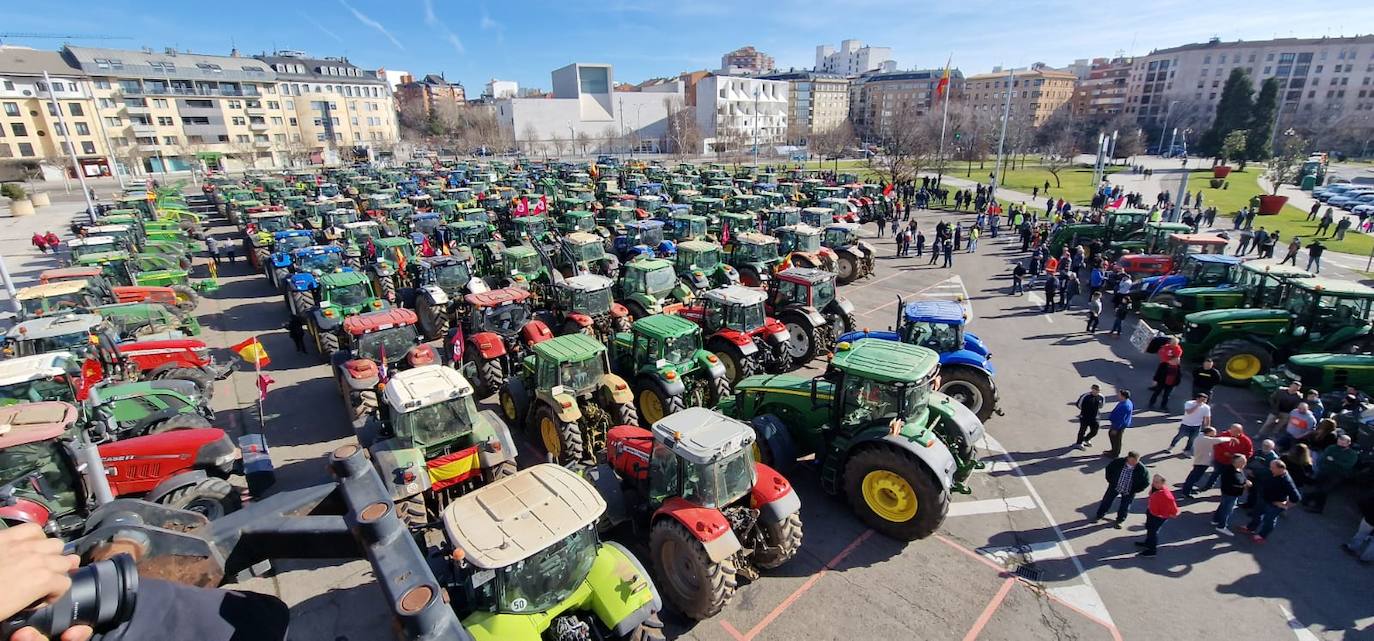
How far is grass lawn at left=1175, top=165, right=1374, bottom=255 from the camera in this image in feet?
77.7

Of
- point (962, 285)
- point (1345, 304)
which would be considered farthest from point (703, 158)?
point (1345, 304)

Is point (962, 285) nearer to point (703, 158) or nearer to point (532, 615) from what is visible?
point (532, 615)

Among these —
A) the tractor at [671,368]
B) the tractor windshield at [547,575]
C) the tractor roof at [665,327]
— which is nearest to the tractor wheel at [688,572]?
the tractor windshield at [547,575]

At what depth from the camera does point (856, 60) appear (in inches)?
6137

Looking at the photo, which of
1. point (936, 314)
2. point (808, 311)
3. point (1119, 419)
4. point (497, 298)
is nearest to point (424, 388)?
point (497, 298)

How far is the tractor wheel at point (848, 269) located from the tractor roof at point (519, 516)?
53.5 ft

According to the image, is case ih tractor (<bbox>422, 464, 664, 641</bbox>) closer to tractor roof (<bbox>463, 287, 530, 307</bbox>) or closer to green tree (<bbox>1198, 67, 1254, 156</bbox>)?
tractor roof (<bbox>463, 287, 530, 307</bbox>)

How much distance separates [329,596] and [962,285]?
18.9 metres

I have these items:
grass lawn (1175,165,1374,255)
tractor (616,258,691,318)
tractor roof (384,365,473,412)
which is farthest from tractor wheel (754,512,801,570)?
grass lawn (1175,165,1374,255)

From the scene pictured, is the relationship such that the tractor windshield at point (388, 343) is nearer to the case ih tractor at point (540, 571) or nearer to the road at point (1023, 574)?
the road at point (1023, 574)

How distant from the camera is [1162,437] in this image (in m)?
9.98

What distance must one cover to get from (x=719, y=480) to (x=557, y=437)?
3678 mm

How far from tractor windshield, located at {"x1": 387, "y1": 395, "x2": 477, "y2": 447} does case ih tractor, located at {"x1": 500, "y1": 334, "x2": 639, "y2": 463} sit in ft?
4.77

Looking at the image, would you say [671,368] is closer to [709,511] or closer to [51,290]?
[709,511]
